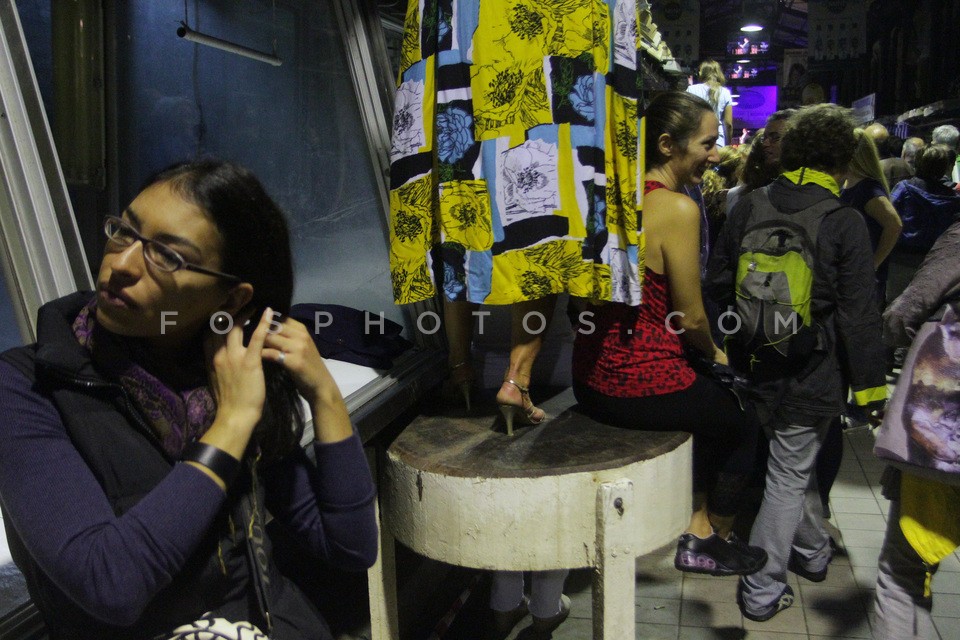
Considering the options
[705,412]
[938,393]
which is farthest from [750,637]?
[938,393]

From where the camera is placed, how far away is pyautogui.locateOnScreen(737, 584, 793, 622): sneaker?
11.4ft

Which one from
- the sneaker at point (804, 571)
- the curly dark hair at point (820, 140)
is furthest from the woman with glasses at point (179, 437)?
the sneaker at point (804, 571)

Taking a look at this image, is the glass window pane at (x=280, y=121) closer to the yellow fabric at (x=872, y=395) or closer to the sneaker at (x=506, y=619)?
the sneaker at (x=506, y=619)

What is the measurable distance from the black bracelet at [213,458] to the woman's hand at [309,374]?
215 mm

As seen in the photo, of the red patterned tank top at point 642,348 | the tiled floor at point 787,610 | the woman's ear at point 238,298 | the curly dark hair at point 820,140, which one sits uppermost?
the curly dark hair at point 820,140

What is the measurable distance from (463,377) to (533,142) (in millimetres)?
Answer: 895

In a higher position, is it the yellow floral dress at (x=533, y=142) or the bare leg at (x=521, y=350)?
the yellow floral dress at (x=533, y=142)

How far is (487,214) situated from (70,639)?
1600mm

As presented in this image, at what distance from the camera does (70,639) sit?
4.36 feet

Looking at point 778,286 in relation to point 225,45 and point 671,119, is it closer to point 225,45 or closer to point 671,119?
point 671,119

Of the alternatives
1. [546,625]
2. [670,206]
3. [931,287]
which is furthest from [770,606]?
[670,206]

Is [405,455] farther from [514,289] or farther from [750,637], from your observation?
[750,637]

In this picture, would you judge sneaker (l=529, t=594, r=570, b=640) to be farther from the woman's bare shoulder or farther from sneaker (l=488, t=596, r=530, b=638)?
the woman's bare shoulder

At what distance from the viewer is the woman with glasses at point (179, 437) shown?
122cm
